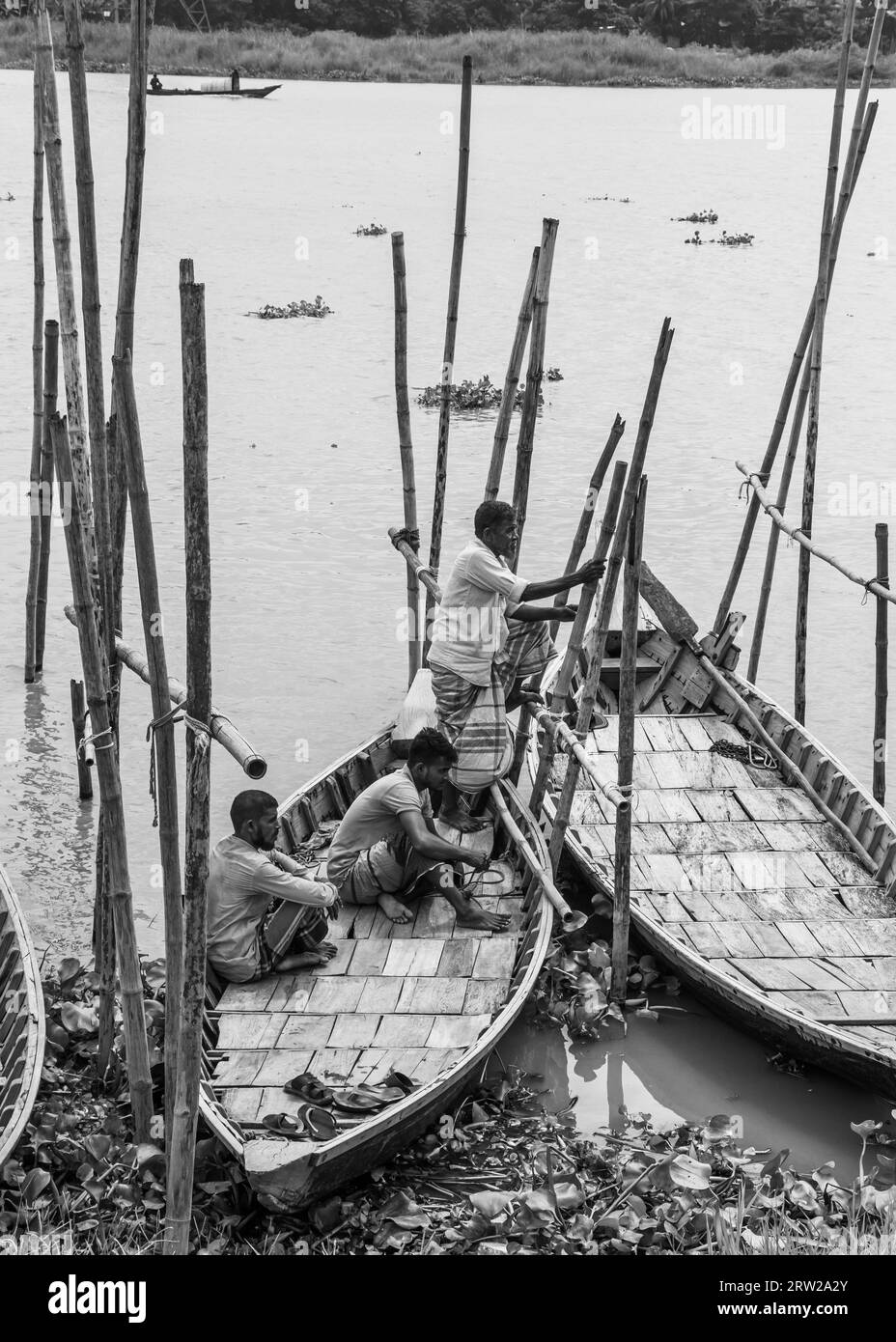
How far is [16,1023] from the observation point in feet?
13.8

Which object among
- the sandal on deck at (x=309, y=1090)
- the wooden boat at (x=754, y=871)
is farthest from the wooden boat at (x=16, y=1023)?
the wooden boat at (x=754, y=871)

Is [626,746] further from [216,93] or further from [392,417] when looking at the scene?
[216,93]

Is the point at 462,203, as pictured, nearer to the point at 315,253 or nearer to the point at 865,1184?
the point at 865,1184

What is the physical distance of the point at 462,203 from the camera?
21.1 ft

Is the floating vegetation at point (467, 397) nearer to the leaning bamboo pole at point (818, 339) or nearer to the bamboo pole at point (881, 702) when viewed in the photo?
the leaning bamboo pole at point (818, 339)

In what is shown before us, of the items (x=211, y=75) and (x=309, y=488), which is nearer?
(x=309, y=488)

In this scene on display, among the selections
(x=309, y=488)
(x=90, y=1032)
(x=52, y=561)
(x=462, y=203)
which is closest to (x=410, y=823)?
(x=90, y=1032)

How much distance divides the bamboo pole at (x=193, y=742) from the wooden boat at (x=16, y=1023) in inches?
21.9

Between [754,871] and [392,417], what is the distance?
7475 millimetres

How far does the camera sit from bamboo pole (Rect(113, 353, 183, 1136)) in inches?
135

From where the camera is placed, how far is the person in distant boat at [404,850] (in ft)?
16.5

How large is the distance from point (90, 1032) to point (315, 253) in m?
14.3

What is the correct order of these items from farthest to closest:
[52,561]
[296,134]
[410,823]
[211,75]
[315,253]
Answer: [211,75] → [296,134] → [315,253] → [52,561] → [410,823]

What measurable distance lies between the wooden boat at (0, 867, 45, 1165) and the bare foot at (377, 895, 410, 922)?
1.25 metres
